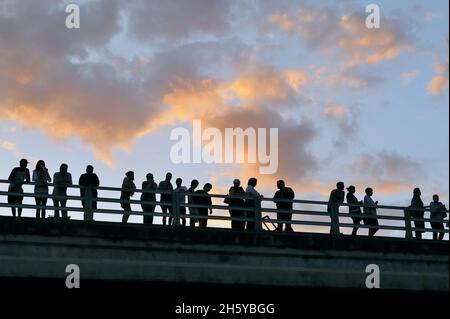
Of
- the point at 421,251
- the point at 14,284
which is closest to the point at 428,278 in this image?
the point at 421,251

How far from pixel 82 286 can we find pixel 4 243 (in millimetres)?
1856

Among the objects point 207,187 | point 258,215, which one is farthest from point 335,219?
point 207,187

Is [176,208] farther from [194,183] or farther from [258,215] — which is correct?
[194,183]

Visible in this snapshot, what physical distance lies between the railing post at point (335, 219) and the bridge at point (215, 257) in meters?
0.03

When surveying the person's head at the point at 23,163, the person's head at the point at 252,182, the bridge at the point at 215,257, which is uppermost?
the person's head at the point at 23,163

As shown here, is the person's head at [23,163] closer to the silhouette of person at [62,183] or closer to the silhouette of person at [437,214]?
the silhouette of person at [62,183]

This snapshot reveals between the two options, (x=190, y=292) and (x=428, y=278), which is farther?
(x=428, y=278)

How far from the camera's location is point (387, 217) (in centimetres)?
2267

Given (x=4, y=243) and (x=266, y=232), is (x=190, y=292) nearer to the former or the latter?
(x=266, y=232)

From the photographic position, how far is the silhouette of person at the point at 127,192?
20.4 m

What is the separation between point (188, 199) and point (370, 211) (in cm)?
449

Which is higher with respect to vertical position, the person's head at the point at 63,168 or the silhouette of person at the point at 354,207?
the person's head at the point at 63,168

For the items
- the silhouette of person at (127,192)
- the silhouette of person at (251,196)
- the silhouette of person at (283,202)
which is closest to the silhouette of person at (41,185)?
the silhouette of person at (127,192)
